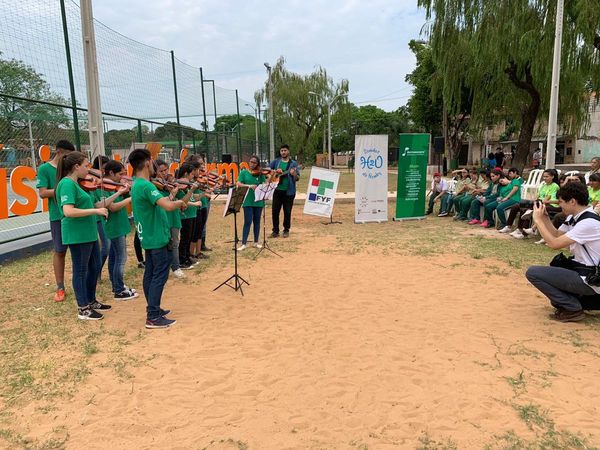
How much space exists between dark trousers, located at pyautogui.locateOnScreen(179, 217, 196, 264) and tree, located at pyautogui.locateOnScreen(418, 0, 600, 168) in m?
13.1

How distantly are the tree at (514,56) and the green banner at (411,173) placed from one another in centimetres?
611

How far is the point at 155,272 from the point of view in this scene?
14.4 feet

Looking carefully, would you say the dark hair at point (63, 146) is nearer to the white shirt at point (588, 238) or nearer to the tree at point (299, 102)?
the white shirt at point (588, 238)

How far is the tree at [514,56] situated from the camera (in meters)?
14.5

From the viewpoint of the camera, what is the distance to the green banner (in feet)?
38.9

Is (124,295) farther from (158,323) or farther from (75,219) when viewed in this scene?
(75,219)

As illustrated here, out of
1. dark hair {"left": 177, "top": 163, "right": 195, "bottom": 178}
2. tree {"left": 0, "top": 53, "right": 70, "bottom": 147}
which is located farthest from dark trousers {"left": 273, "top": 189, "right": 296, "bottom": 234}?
tree {"left": 0, "top": 53, "right": 70, "bottom": 147}

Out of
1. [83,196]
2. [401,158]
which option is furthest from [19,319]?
[401,158]

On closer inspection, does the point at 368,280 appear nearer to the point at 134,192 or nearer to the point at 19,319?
the point at 134,192

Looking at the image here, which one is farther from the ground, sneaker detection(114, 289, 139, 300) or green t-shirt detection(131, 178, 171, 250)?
green t-shirt detection(131, 178, 171, 250)

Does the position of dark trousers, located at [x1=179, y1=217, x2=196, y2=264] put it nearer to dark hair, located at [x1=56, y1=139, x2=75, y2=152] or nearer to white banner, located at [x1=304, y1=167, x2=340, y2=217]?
dark hair, located at [x1=56, y1=139, x2=75, y2=152]

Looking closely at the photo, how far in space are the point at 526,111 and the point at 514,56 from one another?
163 inches

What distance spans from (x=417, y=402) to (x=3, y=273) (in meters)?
6.30

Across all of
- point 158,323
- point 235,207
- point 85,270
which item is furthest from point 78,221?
point 235,207
